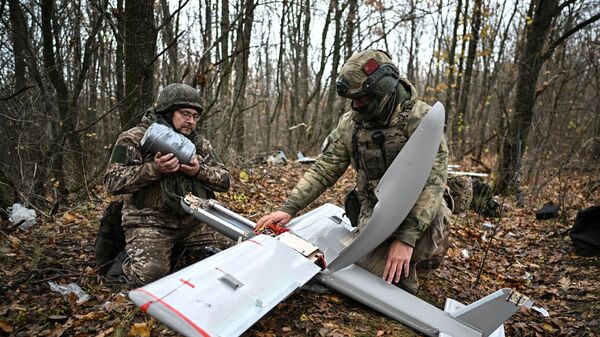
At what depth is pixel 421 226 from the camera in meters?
2.58

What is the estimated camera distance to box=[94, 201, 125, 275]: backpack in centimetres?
330

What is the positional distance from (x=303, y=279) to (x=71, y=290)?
5.81 feet

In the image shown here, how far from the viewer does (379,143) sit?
2.92m

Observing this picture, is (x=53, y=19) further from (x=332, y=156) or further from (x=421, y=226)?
(x=421, y=226)

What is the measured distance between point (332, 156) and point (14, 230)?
10.4 feet

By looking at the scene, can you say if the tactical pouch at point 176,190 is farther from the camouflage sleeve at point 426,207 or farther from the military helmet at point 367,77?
the camouflage sleeve at point 426,207

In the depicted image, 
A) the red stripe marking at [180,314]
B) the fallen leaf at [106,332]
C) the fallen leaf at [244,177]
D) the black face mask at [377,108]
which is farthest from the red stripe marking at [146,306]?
the fallen leaf at [244,177]

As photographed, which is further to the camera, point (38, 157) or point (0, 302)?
point (38, 157)

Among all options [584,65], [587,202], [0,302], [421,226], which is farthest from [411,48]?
[0,302]

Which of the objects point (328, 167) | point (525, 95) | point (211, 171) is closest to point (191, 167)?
point (211, 171)

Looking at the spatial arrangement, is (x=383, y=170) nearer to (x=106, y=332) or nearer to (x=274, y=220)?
(x=274, y=220)

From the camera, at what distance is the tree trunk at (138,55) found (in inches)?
178

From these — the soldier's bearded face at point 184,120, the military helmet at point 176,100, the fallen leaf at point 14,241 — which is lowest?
the fallen leaf at point 14,241

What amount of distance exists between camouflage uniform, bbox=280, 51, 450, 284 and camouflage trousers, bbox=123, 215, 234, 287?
38.7 inches
